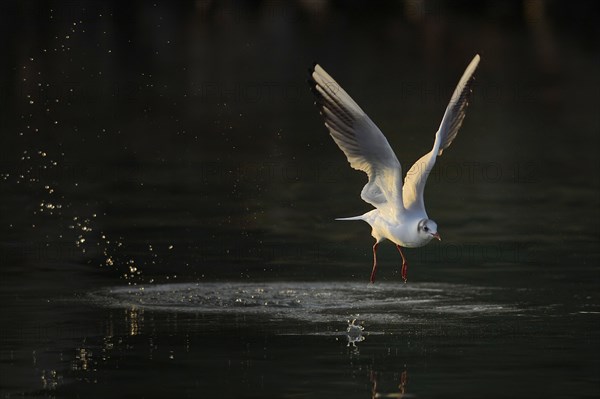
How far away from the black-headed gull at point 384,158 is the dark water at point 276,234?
0.70 m

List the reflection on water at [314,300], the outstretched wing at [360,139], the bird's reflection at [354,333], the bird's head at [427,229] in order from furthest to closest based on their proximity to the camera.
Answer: the reflection on water at [314,300] < the bird's head at [427,229] < the outstretched wing at [360,139] < the bird's reflection at [354,333]

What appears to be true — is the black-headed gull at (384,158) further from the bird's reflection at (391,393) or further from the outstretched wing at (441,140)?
the bird's reflection at (391,393)

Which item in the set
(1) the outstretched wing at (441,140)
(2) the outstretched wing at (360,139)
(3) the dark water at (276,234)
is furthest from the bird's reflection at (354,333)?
(1) the outstretched wing at (441,140)

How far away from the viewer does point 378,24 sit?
58.4m

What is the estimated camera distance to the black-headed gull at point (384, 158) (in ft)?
49.5

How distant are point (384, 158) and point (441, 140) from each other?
556 millimetres

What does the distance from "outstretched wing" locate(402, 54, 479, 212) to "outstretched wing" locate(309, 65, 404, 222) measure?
210 millimetres

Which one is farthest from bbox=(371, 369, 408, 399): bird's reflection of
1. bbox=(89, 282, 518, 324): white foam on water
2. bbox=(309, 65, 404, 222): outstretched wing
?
bbox=(309, 65, 404, 222): outstretched wing

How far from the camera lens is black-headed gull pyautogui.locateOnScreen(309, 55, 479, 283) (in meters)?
15.1

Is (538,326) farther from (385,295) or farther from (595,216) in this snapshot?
(595,216)

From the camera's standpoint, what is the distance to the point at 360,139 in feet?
50.0

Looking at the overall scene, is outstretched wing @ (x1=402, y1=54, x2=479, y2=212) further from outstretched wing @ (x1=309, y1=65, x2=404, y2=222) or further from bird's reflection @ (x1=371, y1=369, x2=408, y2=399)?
bird's reflection @ (x1=371, y1=369, x2=408, y2=399)

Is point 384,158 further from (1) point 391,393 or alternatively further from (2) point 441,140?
(1) point 391,393

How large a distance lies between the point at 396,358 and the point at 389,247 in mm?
6674
